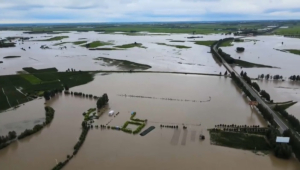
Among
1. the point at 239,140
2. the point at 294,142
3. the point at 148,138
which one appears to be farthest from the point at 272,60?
the point at 148,138

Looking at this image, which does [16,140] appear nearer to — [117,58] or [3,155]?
[3,155]

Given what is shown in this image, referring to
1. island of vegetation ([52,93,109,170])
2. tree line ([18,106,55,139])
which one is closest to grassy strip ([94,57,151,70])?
island of vegetation ([52,93,109,170])

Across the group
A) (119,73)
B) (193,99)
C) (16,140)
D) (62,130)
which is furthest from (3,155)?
(119,73)

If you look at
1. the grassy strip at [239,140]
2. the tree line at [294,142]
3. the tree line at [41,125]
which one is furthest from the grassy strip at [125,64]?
the tree line at [294,142]

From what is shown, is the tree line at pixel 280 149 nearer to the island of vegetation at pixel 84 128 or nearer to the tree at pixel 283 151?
the tree at pixel 283 151

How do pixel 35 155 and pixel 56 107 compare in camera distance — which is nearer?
pixel 35 155
